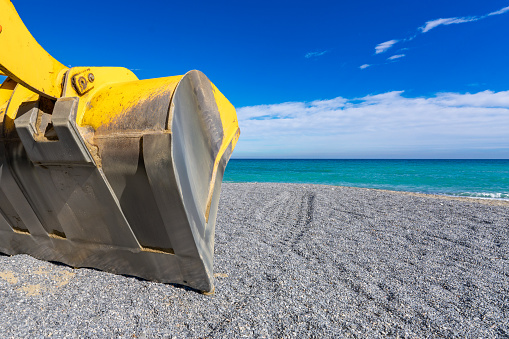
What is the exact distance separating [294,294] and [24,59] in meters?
3.08

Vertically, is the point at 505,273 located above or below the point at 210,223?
below

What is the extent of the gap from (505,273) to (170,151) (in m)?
4.40

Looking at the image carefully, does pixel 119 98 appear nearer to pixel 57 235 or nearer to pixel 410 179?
pixel 57 235

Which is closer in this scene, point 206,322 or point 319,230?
point 206,322

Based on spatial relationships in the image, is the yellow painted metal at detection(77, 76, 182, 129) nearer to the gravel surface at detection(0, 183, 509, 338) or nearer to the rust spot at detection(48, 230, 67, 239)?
the rust spot at detection(48, 230, 67, 239)

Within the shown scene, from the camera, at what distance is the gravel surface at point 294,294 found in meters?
2.26

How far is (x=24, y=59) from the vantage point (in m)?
1.93

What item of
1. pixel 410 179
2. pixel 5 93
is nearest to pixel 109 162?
pixel 5 93

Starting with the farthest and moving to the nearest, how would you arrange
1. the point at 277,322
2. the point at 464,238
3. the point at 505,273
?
the point at 464,238, the point at 505,273, the point at 277,322

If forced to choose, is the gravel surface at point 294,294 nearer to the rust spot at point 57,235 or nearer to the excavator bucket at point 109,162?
the excavator bucket at point 109,162

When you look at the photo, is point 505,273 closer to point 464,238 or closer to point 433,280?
point 433,280

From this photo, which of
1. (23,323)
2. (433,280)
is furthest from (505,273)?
(23,323)

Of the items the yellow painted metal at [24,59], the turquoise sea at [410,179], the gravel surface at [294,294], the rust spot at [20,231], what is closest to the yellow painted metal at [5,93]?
the yellow painted metal at [24,59]

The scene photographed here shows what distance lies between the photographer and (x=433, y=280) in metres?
3.24
